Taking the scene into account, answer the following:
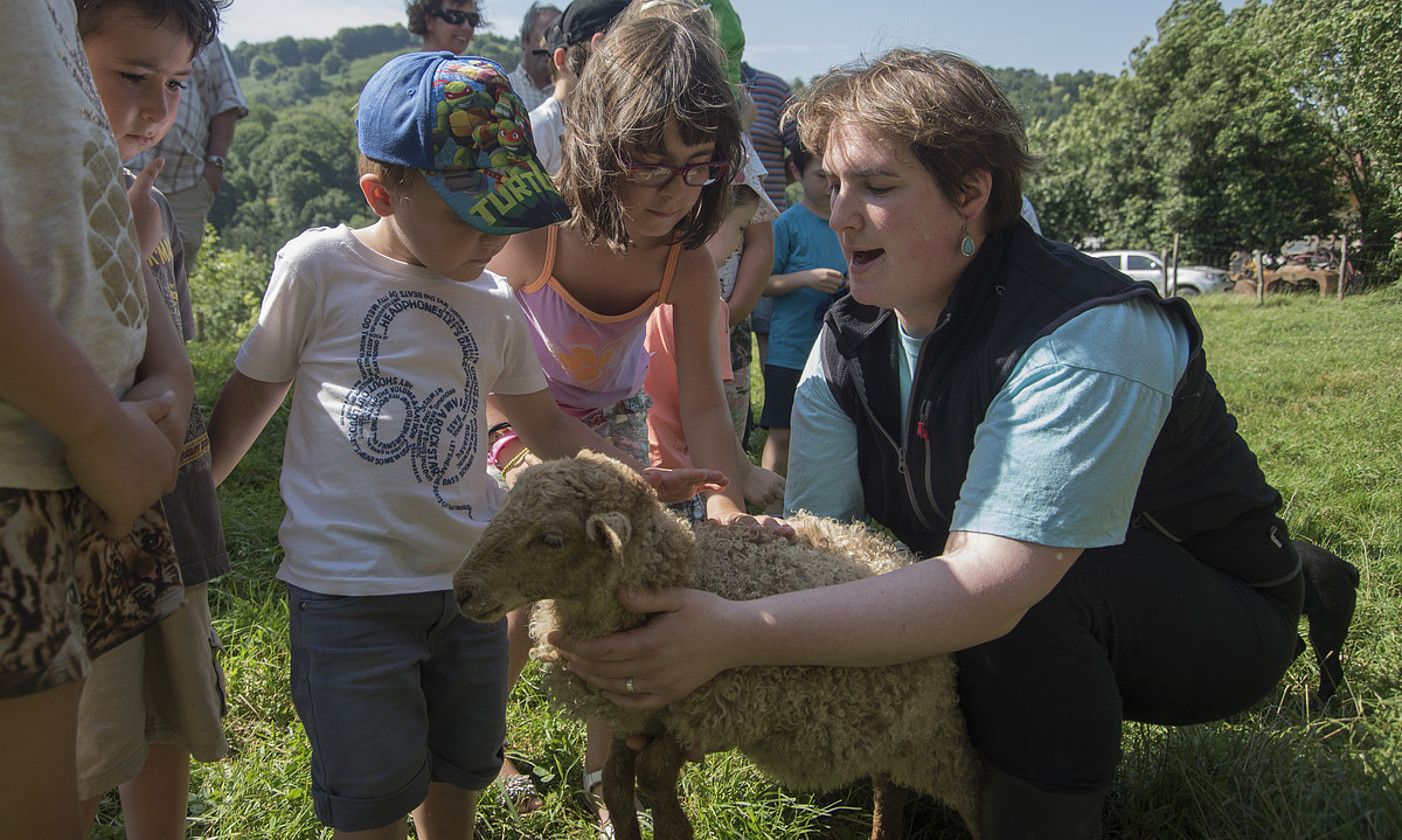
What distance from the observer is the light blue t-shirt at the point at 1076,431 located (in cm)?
179

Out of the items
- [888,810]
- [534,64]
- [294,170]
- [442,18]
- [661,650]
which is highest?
[294,170]

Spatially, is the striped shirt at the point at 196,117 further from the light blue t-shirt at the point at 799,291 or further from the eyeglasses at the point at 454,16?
the light blue t-shirt at the point at 799,291

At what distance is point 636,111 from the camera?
2340mm

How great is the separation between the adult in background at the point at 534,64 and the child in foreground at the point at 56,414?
3.90m

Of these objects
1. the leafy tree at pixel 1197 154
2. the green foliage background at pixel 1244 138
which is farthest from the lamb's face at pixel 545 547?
the leafy tree at pixel 1197 154

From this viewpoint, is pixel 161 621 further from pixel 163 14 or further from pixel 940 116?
pixel 940 116

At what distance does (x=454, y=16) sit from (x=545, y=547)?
5.06m

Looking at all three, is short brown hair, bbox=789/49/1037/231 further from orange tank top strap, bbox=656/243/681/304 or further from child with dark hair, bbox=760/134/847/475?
child with dark hair, bbox=760/134/847/475

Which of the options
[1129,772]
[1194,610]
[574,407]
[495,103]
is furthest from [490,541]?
[1129,772]

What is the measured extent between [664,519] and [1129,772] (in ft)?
5.14

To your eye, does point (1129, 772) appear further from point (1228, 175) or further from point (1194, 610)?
point (1228, 175)

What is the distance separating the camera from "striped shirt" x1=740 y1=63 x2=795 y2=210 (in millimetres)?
5430

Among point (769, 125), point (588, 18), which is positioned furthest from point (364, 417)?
point (769, 125)

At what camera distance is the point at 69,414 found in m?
1.21
